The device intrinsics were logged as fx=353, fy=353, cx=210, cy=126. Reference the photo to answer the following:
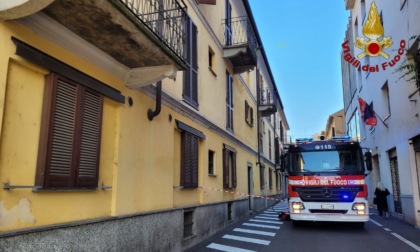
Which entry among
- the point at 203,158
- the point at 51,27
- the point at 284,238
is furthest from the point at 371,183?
the point at 51,27

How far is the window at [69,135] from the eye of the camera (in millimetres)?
4473

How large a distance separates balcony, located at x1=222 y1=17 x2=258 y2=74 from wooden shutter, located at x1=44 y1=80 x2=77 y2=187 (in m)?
9.60

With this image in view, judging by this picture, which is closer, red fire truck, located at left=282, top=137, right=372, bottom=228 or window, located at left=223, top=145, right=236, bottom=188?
A: red fire truck, located at left=282, top=137, right=372, bottom=228

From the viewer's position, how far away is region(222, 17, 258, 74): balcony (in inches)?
546

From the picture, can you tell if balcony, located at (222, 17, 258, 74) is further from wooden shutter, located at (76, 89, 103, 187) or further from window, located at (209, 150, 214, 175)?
wooden shutter, located at (76, 89, 103, 187)

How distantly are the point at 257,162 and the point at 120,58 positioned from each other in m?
16.0

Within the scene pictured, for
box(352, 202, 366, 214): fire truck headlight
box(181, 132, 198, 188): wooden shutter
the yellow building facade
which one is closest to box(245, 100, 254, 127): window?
the yellow building facade

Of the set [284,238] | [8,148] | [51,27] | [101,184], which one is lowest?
[284,238]

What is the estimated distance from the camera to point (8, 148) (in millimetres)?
4004

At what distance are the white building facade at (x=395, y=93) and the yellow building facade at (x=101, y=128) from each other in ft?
21.9

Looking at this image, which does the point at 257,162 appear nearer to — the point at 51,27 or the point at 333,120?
the point at 51,27

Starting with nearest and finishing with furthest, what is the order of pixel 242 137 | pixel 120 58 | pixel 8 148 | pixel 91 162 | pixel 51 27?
1. pixel 8 148
2. pixel 51 27
3. pixel 91 162
4. pixel 120 58
5. pixel 242 137

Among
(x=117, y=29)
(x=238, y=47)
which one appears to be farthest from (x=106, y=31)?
(x=238, y=47)

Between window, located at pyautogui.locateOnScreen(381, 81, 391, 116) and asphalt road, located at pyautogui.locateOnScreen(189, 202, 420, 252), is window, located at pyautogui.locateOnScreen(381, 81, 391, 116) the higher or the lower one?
the higher one
